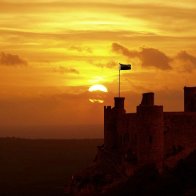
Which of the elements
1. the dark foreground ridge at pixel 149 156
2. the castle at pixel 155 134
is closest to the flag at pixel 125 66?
the dark foreground ridge at pixel 149 156

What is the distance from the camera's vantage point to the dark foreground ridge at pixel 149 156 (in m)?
55.1

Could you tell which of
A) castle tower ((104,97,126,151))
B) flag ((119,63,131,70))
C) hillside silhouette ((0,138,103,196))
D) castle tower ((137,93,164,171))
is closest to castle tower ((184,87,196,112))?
castle tower ((104,97,126,151))

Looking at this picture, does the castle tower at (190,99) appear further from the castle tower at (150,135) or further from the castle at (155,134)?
the castle tower at (150,135)

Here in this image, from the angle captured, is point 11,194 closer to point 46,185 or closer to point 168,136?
point 46,185

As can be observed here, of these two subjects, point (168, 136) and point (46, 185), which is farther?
point (46, 185)

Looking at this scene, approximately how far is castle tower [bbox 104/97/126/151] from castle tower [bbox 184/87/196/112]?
534 cm

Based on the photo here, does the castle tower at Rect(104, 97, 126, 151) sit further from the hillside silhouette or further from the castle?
the hillside silhouette

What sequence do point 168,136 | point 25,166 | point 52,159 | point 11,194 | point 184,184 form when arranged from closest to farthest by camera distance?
point 184,184 → point 168,136 → point 11,194 → point 25,166 → point 52,159

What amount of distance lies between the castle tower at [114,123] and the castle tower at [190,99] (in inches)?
210

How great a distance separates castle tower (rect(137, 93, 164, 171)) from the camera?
56.3 metres

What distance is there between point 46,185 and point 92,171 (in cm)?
5592

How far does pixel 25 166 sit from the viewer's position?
154m

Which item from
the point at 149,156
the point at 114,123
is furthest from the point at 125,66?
the point at 149,156

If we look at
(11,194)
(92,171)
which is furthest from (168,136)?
(11,194)
